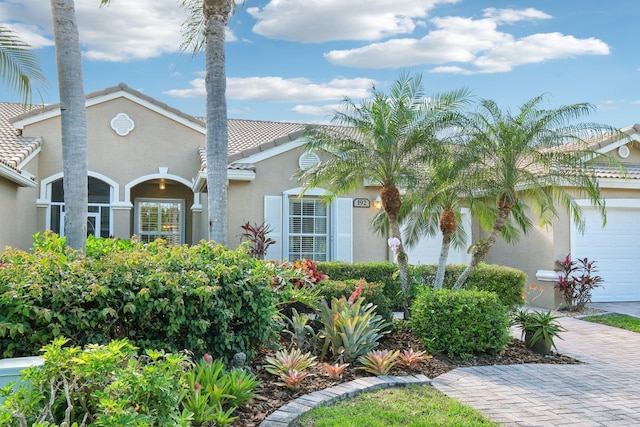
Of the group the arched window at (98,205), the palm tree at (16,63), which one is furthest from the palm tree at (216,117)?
the arched window at (98,205)

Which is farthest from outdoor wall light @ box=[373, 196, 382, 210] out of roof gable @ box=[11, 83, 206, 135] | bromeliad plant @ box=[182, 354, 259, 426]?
bromeliad plant @ box=[182, 354, 259, 426]

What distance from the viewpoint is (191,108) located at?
21375 mm

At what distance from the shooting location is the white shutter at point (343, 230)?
1538 centimetres

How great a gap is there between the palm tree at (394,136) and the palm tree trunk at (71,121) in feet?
15.5

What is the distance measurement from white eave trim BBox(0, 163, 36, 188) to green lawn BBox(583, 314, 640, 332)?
45.9 feet

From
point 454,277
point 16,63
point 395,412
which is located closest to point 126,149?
point 16,63

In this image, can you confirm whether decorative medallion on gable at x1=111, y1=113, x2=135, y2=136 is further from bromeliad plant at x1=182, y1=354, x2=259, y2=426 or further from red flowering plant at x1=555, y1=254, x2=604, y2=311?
bromeliad plant at x1=182, y1=354, x2=259, y2=426

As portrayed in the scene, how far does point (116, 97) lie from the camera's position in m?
18.8

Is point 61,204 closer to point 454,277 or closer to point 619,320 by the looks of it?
point 454,277

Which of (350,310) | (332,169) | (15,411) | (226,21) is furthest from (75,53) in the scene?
(15,411)

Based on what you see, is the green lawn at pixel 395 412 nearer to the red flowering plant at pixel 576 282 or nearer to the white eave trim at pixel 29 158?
the red flowering plant at pixel 576 282

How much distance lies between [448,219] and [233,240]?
6316 millimetres

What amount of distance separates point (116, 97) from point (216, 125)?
1040 centimetres

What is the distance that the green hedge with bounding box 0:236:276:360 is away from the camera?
16.0 ft
